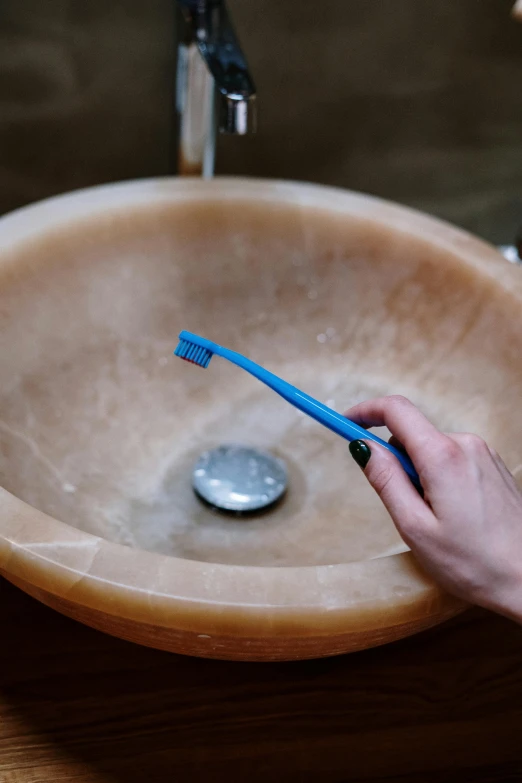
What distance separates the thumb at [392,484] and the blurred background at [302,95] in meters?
0.46

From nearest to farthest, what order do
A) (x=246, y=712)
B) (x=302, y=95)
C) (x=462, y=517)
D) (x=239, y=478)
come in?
(x=462, y=517) < (x=246, y=712) < (x=239, y=478) < (x=302, y=95)

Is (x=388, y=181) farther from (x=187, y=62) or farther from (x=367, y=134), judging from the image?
(x=187, y=62)

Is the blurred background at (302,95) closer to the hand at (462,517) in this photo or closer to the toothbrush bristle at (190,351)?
the toothbrush bristle at (190,351)

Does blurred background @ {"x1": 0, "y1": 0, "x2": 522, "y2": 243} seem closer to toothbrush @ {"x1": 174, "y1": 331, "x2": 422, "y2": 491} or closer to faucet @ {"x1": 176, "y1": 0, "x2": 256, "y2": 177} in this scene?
faucet @ {"x1": 176, "y1": 0, "x2": 256, "y2": 177}

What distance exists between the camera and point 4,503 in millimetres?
416

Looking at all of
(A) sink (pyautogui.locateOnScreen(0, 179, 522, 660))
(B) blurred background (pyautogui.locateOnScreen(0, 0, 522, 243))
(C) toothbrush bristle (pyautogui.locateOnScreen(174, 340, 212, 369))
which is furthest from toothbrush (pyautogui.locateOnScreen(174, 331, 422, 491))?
(B) blurred background (pyautogui.locateOnScreen(0, 0, 522, 243))

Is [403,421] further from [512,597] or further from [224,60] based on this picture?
[224,60]

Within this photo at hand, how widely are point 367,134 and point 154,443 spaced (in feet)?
1.37

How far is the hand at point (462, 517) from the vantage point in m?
0.39

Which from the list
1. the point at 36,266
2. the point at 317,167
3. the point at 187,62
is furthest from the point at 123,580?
the point at 317,167

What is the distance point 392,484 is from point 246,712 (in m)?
0.20

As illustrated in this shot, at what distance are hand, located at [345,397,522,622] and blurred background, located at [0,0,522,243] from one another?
1.60 ft

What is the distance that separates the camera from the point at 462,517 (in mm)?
391

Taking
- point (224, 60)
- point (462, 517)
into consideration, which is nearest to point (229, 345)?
point (224, 60)
